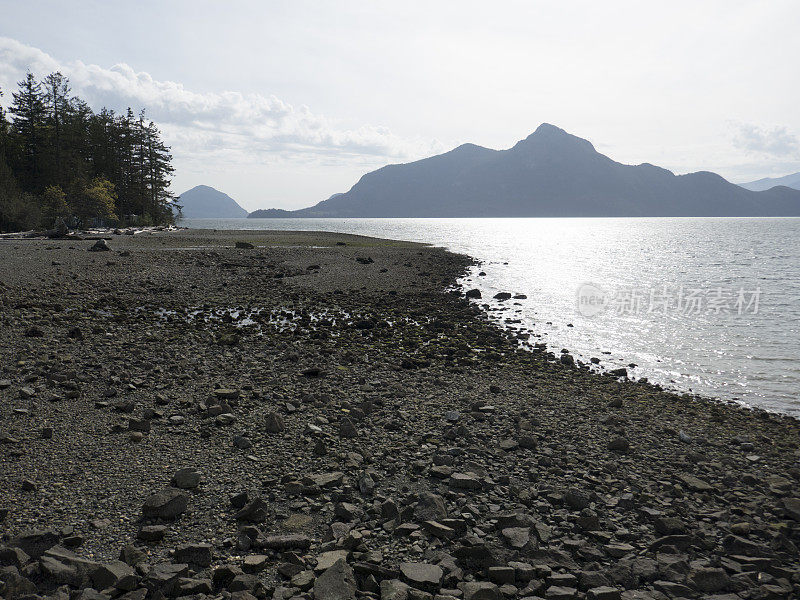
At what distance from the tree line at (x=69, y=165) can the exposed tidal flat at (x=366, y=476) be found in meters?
58.0

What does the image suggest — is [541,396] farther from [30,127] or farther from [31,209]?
[30,127]

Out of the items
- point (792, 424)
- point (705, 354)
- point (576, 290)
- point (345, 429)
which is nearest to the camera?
point (345, 429)

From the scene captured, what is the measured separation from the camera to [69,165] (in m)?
72.7

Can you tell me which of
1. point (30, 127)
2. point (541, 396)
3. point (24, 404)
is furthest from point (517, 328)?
point (30, 127)

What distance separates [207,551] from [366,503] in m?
2.41

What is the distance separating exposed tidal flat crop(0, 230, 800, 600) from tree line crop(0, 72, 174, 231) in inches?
2284

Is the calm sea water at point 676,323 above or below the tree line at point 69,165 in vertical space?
below

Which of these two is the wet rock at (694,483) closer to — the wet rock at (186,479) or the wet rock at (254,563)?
the wet rock at (254,563)

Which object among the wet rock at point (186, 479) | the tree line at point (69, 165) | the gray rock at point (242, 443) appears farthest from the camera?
the tree line at point (69, 165)

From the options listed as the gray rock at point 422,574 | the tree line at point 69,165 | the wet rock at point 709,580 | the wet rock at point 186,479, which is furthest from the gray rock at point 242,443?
the tree line at point 69,165

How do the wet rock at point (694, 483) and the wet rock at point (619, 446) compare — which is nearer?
the wet rock at point (694, 483)

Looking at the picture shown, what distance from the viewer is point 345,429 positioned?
980 centimetres

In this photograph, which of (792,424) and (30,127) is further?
(30,127)

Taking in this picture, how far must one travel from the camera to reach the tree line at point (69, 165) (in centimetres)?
6264
